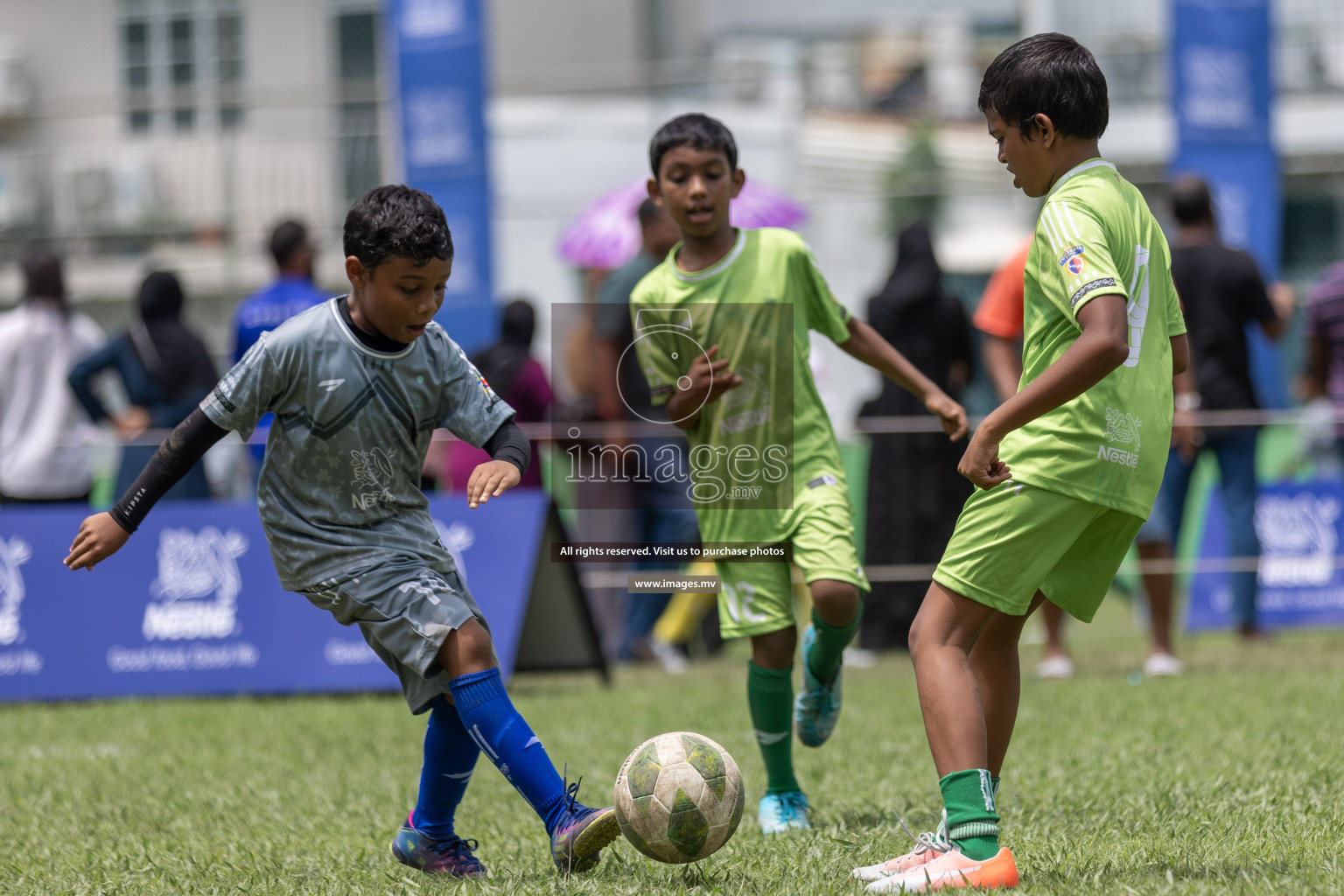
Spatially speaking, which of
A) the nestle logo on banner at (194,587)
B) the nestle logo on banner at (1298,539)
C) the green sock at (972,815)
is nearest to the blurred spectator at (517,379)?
the nestle logo on banner at (194,587)

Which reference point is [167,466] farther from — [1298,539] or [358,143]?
[358,143]

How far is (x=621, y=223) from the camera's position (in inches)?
463

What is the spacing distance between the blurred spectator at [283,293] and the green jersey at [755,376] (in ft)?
13.4

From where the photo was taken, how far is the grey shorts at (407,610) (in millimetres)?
3828

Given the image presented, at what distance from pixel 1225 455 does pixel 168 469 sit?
6401 millimetres

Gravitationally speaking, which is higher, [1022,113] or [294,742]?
[1022,113]

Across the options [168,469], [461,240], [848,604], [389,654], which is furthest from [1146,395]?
[461,240]

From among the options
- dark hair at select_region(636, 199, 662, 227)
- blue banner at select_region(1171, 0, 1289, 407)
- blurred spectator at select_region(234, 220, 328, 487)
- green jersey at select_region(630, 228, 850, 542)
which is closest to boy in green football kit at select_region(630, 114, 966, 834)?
green jersey at select_region(630, 228, 850, 542)

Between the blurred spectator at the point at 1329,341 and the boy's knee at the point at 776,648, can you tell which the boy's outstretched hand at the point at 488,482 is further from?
the blurred spectator at the point at 1329,341

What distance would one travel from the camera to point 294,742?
6.62 metres

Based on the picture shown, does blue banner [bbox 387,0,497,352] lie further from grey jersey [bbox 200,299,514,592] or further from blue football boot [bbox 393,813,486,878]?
blue football boot [bbox 393,813,486,878]

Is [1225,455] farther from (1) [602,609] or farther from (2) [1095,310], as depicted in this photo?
(2) [1095,310]

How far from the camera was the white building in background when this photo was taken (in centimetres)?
1627

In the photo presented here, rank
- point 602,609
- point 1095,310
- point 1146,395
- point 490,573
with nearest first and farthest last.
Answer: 1. point 1095,310
2. point 1146,395
3. point 490,573
4. point 602,609
